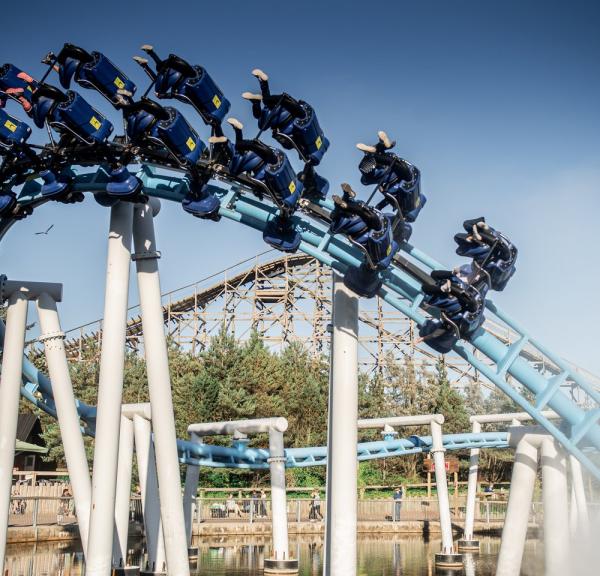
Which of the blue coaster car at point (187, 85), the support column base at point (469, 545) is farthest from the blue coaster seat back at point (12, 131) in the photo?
the support column base at point (469, 545)

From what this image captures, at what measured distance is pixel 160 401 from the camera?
965 cm

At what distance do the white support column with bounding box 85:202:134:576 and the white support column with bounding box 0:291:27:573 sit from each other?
46.2 inches

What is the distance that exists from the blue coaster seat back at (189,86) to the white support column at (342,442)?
2196 mm

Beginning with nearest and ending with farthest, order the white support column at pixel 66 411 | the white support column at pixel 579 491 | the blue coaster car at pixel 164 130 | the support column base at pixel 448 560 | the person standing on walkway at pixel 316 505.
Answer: the blue coaster car at pixel 164 130
the white support column at pixel 66 411
the white support column at pixel 579 491
the support column base at pixel 448 560
the person standing on walkway at pixel 316 505

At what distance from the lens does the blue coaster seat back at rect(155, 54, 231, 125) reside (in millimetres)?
8688

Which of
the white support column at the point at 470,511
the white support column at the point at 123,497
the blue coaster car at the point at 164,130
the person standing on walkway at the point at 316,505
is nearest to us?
the blue coaster car at the point at 164,130

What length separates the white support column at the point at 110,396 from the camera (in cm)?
884

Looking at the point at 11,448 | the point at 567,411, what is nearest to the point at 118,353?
the point at 11,448

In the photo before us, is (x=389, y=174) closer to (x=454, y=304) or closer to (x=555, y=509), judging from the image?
(x=454, y=304)

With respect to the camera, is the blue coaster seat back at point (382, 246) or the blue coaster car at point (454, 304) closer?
the blue coaster seat back at point (382, 246)

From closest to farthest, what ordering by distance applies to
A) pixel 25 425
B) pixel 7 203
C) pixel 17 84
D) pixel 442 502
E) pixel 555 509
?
pixel 555 509
pixel 17 84
pixel 7 203
pixel 442 502
pixel 25 425

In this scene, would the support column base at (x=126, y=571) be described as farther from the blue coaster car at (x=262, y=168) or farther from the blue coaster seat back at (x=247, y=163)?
the blue coaster seat back at (x=247, y=163)

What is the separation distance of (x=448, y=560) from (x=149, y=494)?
621 cm

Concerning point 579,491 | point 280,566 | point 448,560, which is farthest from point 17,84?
point 448,560
